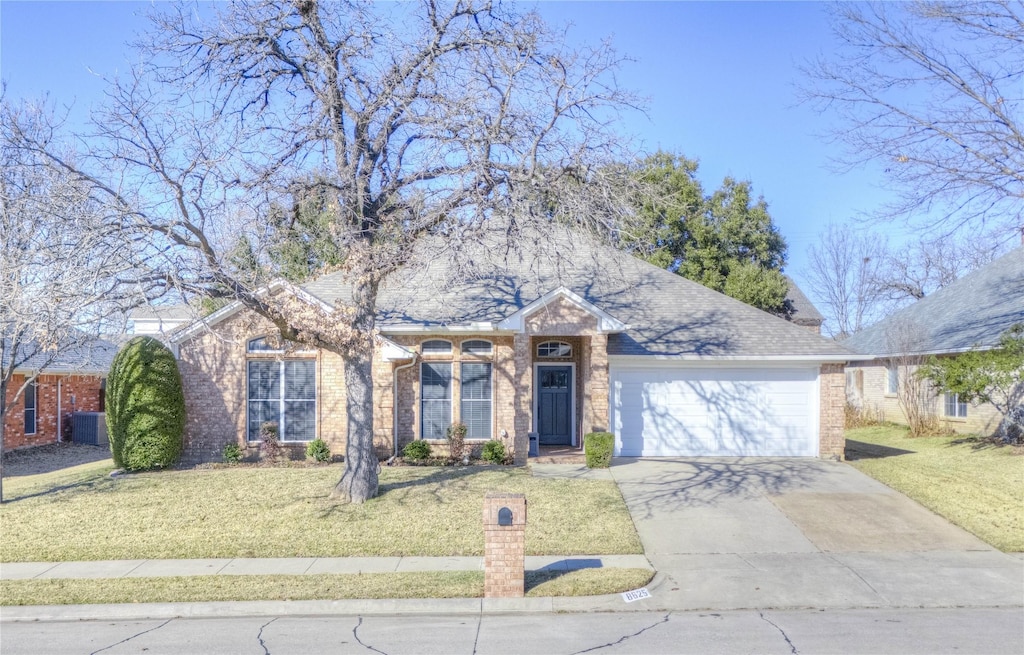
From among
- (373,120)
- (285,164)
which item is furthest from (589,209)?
(285,164)

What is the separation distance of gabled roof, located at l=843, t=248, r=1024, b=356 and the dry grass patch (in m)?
15.7

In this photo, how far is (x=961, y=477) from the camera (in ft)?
49.5

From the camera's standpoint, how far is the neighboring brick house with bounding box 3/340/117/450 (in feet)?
71.8

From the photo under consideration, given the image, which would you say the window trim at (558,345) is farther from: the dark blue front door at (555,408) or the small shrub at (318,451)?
the small shrub at (318,451)

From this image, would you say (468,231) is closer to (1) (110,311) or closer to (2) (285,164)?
(2) (285,164)

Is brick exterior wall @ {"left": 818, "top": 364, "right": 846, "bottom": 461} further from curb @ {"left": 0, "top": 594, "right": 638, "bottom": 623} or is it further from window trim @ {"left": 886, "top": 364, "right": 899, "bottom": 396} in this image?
window trim @ {"left": 886, "top": 364, "right": 899, "bottom": 396}

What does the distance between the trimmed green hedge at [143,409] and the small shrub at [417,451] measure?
4.91m

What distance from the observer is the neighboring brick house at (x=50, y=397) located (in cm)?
2189

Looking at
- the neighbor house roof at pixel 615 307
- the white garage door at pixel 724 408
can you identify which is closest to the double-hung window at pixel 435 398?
the neighbor house roof at pixel 615 307

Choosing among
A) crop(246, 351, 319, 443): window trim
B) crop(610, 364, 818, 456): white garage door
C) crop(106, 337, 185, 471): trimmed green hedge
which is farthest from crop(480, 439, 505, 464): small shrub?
crop(106, 337, 185, 471): trimmed green hedge

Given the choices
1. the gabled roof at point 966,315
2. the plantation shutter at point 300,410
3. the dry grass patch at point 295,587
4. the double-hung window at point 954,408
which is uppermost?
the gabled roof at point 966,315

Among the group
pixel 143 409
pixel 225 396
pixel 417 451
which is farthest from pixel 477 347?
pixel 143 409

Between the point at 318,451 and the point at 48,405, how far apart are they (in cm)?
1289

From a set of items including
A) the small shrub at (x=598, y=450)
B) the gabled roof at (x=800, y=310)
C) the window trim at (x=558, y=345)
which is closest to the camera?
the small shrub at (x=598, y=450)
